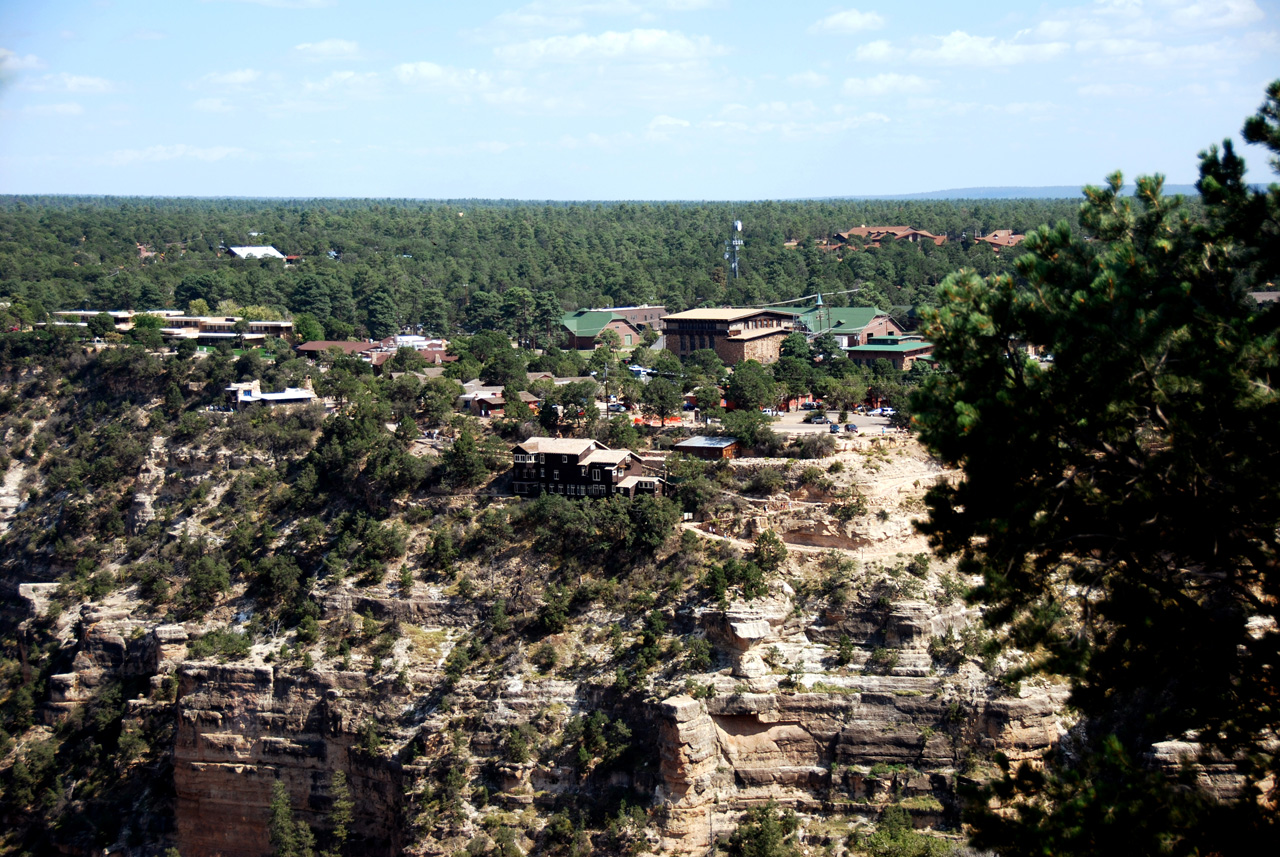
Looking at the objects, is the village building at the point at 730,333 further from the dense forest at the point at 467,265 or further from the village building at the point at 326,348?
the village building at the point at 326,348

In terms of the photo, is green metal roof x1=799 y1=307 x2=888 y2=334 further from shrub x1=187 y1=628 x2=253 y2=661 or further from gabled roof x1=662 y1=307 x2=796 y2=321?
shrub x1=187 y1=628 x2=253 y2=661

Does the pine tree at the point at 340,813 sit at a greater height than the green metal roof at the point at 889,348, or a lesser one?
lesser

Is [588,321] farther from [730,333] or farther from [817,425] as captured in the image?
[817,425]

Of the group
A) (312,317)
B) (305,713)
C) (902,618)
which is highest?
(312,317)

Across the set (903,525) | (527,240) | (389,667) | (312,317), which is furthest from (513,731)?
(527,240)

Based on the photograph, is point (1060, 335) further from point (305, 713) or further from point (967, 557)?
point (305, 713)

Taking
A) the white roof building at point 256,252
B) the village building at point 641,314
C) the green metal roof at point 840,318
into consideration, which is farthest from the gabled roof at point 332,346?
the white roof building at point 256,252

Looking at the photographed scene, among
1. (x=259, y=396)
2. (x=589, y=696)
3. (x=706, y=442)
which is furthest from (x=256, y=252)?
(x=589, y=696)
